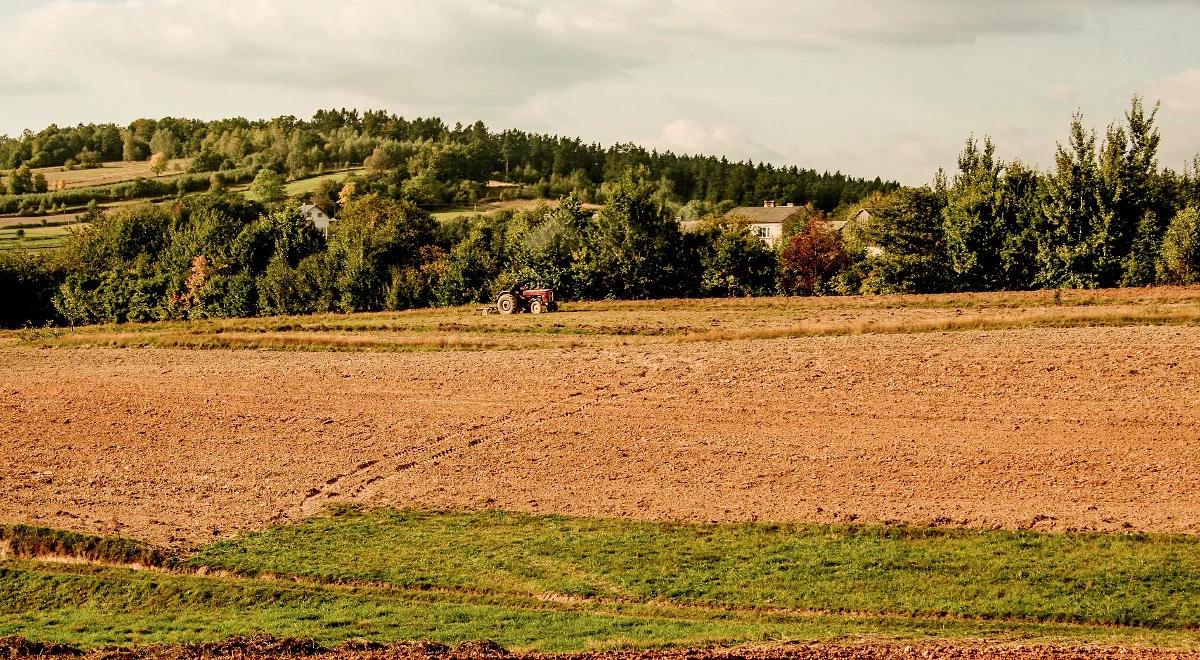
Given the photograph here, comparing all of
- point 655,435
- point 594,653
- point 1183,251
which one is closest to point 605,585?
point 594,653

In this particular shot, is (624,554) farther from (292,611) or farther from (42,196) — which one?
(42,196)

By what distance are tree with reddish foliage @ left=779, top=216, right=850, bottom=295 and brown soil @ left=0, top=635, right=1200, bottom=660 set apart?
6362cm

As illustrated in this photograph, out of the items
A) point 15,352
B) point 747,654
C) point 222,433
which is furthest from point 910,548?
point 15,352

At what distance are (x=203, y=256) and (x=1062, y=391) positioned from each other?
221ft

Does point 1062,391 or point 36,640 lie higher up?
point 1062,391

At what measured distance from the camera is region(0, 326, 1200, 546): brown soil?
29.4 metres

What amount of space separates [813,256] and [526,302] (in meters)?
33.7

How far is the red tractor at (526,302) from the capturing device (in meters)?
62.4

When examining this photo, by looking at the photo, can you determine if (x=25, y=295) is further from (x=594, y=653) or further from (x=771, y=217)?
(x=771, y=217)

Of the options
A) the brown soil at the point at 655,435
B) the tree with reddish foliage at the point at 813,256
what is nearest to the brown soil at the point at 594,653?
the brown soil at the point at 655,435

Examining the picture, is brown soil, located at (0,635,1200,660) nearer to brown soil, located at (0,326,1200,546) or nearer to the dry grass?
brown soil, located at (0,326,1200,546)

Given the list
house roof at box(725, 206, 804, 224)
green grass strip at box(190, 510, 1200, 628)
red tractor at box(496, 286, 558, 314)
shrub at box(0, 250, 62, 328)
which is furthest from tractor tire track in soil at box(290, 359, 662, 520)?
house roof at box(725, 206, 804, 224)

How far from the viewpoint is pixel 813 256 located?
89.4 metres

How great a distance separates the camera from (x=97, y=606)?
23891 millimetres
